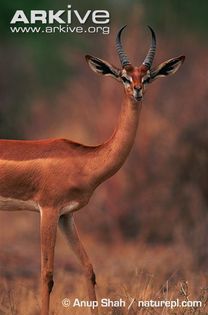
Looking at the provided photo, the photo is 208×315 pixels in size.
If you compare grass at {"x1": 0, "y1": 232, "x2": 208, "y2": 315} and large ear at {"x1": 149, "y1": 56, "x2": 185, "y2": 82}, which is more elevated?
large ear at {"x1": 149, "y1": 56, "x2": 185, "y2": 82}

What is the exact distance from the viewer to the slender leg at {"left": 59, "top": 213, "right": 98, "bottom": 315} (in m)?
8.13

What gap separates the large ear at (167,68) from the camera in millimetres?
7988

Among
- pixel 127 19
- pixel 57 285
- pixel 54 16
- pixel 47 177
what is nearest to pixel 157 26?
pixel 127 19

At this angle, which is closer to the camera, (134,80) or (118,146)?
(134,80)

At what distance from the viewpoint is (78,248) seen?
8148 millimetres

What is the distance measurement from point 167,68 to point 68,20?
1.01 metres

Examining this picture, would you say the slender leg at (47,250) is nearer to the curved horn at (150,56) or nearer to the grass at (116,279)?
the grass at (116,279)

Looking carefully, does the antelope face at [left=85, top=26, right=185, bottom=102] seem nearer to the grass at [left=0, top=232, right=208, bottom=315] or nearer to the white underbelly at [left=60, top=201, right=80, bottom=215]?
the white underbelly at [left=60, top=201, right=80, bottom=215]

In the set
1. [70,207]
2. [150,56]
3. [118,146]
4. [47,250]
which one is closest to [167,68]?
[150,56]

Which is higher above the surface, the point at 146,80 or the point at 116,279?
the point at 146,80

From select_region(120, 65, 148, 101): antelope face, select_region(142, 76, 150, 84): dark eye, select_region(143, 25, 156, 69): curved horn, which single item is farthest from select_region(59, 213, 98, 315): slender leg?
select_region(143, 25, 156, 69): curved horn

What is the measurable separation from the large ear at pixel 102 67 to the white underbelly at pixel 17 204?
1.21 meters

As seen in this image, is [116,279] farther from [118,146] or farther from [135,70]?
[135,70]

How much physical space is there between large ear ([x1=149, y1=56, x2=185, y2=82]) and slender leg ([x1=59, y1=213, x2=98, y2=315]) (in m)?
1.36
